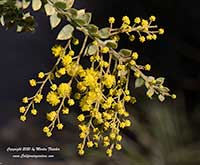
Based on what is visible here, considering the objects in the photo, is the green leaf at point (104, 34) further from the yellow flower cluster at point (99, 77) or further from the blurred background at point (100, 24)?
the blurred background at point (100, 24)

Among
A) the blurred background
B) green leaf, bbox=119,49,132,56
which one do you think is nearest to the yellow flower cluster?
green leaf, bbox=119,49,132,56

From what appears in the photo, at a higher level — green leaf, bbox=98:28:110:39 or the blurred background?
the blurred background

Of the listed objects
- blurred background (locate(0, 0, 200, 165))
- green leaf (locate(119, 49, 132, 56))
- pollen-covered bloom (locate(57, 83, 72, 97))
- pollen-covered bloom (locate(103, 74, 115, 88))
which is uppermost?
blurred background (locate(0, 0, 200, 165))

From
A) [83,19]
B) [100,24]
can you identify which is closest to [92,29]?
[83,19]

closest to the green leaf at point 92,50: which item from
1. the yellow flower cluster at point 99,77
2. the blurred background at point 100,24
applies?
the yellow flower cluster at point 99,77

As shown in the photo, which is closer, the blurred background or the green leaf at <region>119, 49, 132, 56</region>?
the green leaf at <region>119, 49, 132, 56</region>

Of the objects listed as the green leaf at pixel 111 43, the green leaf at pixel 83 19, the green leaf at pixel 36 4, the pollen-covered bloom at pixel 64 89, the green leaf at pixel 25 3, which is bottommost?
the pollen-covered bloom at pixel 64 89

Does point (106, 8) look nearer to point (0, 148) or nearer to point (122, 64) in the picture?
point (0, 148)

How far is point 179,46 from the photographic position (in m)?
1.80

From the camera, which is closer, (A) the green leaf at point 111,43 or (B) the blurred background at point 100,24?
(A) the green leaf at point 111,43

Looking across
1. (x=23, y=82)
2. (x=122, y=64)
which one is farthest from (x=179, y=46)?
(x=122, y=64)

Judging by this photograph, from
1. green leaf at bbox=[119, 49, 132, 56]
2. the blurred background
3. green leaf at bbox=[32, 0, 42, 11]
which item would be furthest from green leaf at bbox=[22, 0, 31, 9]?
the blurred background

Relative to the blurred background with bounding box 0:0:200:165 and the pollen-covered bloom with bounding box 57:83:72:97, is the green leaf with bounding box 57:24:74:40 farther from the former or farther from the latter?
the blurred background with bounding box 0:0:200:165

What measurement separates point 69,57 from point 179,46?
47.7 inches
